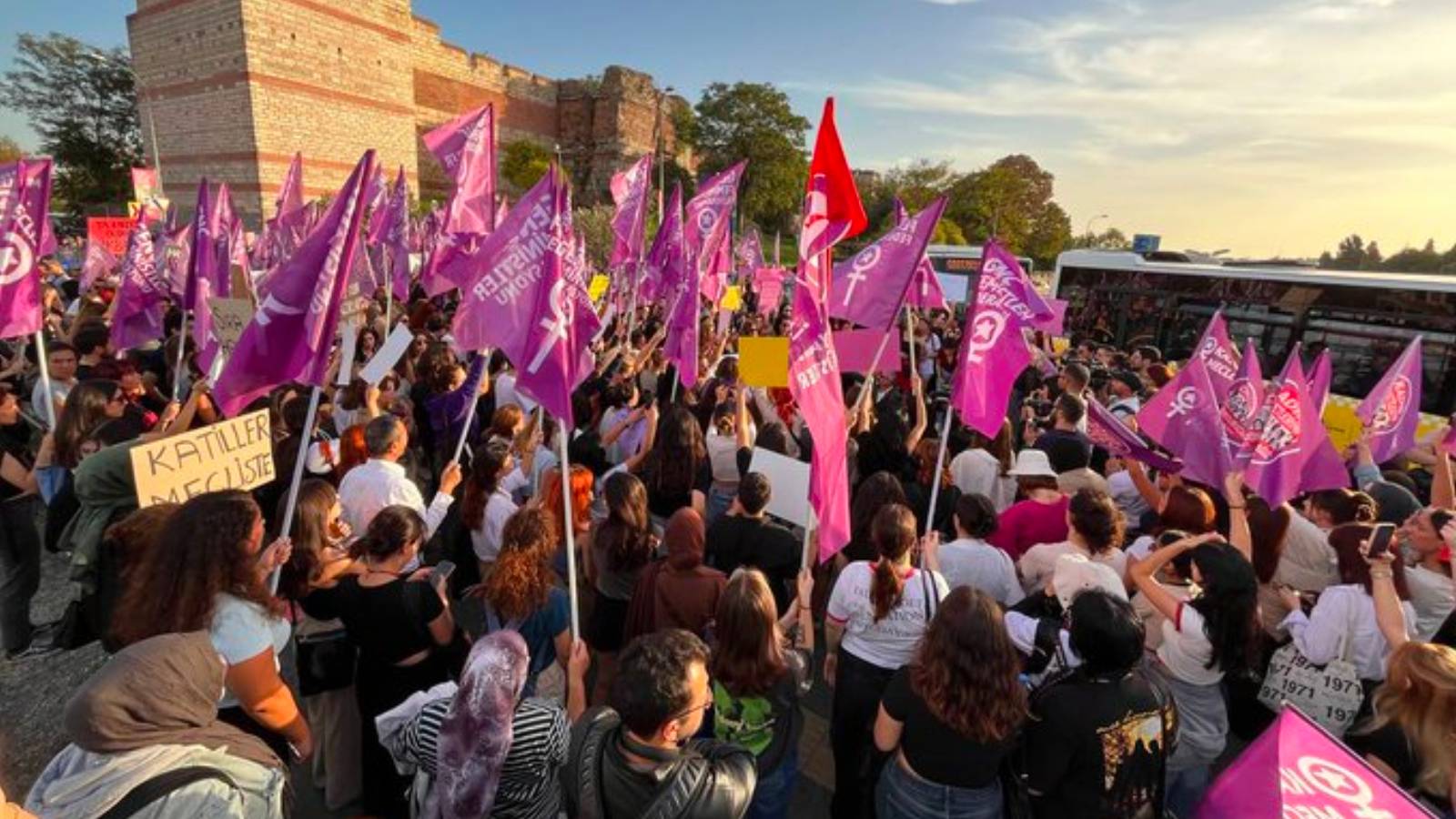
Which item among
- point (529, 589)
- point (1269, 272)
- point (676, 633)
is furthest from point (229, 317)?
point (1269, 272)

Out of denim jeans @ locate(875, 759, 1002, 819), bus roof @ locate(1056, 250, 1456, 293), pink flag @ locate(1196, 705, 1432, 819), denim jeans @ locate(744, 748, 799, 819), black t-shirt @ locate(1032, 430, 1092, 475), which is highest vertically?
bus roof @ locate(1056, 250, 1456, 293)

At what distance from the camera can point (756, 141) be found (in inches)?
2245

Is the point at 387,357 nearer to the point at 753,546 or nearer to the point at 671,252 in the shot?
the point at 753,546

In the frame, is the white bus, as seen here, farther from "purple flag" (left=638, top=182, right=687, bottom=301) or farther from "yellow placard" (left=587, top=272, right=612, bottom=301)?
"yellow placard" (left=587, top=272, right=612, bottom=301)

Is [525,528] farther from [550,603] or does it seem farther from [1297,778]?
[1297,778]

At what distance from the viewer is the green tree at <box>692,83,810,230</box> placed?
5672 centimetres

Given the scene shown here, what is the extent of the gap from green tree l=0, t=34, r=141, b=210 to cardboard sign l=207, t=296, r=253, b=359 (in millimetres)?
44003

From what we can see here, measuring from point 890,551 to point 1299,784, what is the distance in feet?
5.08

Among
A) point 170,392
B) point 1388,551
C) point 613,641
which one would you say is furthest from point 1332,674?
point 170,392

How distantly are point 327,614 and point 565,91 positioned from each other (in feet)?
166

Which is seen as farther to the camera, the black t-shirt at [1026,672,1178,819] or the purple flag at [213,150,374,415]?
the purple flag at [213,150,374,415]

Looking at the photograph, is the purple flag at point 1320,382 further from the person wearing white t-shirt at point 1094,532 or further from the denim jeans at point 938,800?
the denim jeans at point 938,800

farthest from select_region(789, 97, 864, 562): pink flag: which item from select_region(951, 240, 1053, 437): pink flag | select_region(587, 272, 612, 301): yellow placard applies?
select_region(587, 272, 612, 301): yellow placard

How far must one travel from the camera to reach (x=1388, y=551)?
2.84 m
